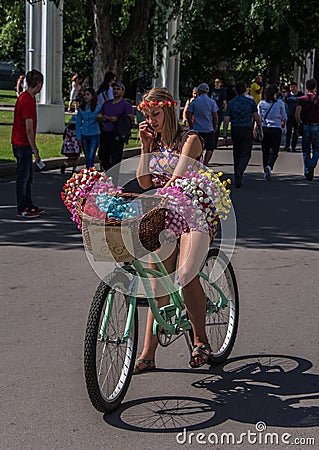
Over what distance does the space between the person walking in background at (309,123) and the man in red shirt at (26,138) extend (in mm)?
6927

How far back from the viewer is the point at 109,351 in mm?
5023

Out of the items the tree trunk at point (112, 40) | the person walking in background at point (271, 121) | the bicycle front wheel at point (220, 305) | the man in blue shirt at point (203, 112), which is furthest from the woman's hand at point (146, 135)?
the tree trunk at point (112, 40)

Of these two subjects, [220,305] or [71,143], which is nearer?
[220,305]

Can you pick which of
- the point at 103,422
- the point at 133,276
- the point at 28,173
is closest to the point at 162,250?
the point at 133,276

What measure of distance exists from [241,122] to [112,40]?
8248 millimetres

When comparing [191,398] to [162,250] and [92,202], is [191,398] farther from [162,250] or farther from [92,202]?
[92,202]

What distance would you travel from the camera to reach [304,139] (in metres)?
17.8

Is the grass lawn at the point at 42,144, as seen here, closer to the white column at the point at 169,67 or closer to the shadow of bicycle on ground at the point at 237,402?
the white column at the point at 169,67

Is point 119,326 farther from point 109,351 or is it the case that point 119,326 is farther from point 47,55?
point 47,55

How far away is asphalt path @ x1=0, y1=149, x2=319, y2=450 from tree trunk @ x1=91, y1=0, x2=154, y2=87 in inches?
533

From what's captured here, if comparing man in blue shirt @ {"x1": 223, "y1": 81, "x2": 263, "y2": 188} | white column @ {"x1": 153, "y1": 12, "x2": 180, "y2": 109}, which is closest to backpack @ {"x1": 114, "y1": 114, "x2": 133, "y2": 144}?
man in blue shirt @ {"x1": 223, "y1": 81, "x2": 263, "y2": 188}

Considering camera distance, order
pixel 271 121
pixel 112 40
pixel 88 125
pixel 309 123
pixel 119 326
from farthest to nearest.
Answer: pixel 112 40, pixel 309 123, pixel 271 121, pixel 88 125, pixel 119 326

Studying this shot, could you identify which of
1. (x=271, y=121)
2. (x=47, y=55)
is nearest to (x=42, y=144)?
(x=47, y=55)

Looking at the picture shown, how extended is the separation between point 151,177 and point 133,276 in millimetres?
678
